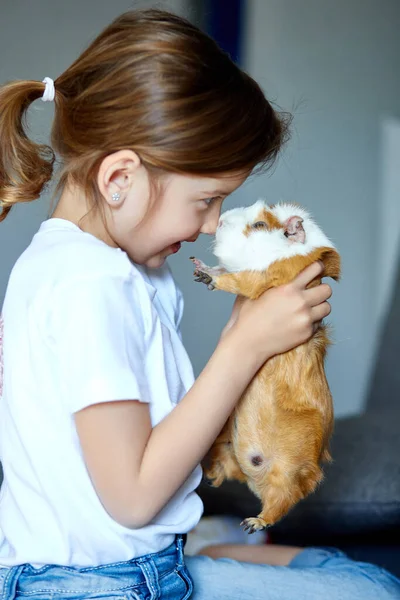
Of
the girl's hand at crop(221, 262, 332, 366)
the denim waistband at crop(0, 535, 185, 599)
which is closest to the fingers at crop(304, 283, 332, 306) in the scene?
the girl's hand at crop(221, 262, 332, 366)

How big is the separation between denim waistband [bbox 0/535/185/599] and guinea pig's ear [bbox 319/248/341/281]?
0.50 metres

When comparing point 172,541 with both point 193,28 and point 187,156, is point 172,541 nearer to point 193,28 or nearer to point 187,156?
point 187,156

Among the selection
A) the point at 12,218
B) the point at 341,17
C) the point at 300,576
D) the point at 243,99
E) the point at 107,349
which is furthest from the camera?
the point at 341,17

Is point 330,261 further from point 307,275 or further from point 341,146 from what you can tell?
point 341,146

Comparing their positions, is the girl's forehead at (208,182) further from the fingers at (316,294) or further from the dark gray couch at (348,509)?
the dark gray couch at (348,509)

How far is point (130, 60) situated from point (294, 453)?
0.60m

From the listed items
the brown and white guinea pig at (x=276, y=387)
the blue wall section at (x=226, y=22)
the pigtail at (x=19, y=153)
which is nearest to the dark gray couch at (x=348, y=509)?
the brown and white guinea pig at (x=276, y=387)

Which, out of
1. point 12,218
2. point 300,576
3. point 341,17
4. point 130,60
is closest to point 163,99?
point 130,60

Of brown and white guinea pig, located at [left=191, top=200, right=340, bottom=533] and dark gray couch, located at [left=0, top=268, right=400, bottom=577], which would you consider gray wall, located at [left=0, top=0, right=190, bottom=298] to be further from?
brown and white guinea pig, located at [left=191, top=200, right=340, bottom=533]

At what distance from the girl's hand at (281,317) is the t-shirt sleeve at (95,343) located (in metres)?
0.19

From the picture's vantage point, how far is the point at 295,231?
3.77 feet

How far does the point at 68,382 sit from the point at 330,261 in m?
0.47

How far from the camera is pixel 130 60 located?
0.97 metres

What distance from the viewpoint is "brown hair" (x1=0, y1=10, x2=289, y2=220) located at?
97 centimetres
